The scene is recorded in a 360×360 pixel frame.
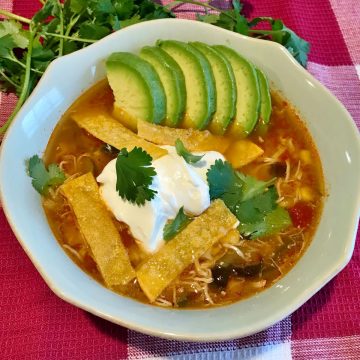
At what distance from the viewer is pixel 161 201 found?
2039 millimetres

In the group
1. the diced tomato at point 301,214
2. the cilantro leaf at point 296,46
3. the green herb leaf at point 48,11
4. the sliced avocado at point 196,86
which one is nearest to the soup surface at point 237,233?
the diced tomato at point 301,214

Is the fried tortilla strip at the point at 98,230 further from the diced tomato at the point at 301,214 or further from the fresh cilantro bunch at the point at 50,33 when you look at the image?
the diced tomato at the point at 301,214

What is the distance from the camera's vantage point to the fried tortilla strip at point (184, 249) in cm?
195

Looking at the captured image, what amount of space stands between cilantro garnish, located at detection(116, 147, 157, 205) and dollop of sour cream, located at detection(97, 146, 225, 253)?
0.04m

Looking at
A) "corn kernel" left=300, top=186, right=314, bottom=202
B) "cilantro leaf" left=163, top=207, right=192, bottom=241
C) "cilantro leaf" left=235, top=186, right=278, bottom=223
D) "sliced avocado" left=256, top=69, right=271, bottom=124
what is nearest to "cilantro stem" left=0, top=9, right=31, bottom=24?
"sliced avocado" left=256, top=69, right=271, bottom=124

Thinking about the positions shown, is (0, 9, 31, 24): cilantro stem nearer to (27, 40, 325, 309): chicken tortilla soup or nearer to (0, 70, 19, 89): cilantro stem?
(0, 70, 19, 89): cilantro stem

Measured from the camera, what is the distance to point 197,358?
76.2 inches

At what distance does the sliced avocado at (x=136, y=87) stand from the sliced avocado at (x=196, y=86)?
128 millimetres

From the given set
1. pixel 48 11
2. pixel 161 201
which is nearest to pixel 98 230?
pixel 161 201

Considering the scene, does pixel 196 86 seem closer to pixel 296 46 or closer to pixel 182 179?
pixel 182 179

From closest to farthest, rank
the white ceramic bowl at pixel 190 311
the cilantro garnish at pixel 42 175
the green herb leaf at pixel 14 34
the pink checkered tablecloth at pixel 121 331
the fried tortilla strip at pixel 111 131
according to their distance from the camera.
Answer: the white ceramic bowl at pixel 190 311
the pink checkered tablecloth at pixel 121 331
the cilantro garnish at pixel 42 175
the fried tortilla strip at pixel 111 131
the green herb leaf at pixel 14 34

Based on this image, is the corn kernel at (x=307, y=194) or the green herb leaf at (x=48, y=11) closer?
the corn kernel at (x=307, y=194)

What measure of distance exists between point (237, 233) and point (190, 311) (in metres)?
0.41

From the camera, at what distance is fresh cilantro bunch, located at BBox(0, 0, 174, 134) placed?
2.48m
